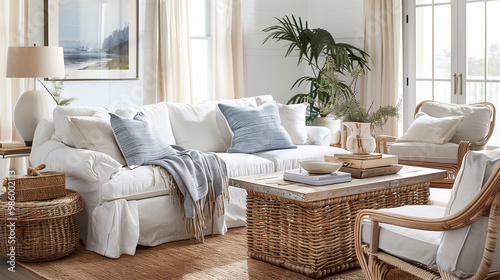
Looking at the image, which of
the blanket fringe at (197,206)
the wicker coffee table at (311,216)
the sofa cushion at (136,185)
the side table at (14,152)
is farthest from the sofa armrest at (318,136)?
the side table at (14,152)

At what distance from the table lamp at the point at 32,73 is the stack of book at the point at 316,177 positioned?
86.6 inches

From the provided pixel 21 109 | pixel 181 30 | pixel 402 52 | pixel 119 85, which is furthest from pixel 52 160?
pixel 402 52

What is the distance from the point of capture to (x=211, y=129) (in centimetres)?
512

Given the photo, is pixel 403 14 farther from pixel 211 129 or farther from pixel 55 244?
pixel 55 244

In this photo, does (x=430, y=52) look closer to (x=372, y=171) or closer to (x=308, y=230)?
(x=372, y=171)

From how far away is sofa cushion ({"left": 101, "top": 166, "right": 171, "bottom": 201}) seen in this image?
3.89m

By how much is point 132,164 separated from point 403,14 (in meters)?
3.99

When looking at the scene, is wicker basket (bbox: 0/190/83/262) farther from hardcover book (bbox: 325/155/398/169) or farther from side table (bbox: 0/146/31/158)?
hardcover book (bbox: 325/155/398/169)

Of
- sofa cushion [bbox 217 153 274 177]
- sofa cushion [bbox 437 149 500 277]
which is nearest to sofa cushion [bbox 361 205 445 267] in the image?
sofa cushion [bbox 437 149 500 277]

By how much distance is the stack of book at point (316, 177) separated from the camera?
136 inches

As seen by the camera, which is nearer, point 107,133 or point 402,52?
point 107,133

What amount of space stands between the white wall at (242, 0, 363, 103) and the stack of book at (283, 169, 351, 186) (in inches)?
150

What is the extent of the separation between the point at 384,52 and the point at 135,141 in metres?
3.61

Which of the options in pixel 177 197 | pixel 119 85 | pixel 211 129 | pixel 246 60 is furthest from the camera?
pixel 246 60
